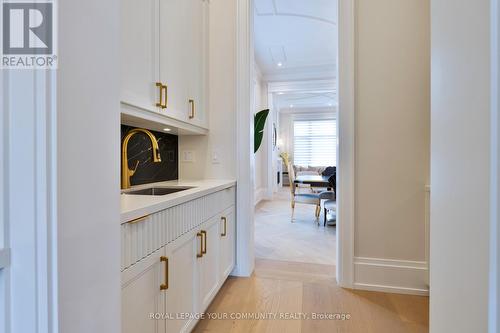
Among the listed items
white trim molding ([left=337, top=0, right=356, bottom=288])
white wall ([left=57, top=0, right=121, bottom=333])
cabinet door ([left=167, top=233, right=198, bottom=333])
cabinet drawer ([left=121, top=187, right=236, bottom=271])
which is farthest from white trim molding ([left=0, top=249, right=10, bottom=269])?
white trim molding ([left=337, top=0, right=356, bottom=288])

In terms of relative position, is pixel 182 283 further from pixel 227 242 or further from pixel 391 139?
pixel 391 139

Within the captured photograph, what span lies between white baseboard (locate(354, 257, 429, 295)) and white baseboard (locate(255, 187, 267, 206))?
3844mm

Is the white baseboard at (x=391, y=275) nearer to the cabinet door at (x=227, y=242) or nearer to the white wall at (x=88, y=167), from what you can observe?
the cabinet door at (x=227, y=242)

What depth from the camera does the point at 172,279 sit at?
1198mm

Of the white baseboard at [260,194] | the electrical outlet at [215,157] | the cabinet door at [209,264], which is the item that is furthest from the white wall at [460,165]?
the white baseboard at [260,194]

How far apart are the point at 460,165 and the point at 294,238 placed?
2.94 metres

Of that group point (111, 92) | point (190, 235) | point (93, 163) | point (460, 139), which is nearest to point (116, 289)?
point (93, 163)

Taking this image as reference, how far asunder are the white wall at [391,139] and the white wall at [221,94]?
1.08m

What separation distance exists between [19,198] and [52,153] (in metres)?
0.09

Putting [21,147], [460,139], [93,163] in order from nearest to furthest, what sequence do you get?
[21,147], [93,163], [460,139]

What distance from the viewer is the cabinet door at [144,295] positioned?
90 cm

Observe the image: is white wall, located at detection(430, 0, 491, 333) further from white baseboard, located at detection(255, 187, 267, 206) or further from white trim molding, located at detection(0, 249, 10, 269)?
white baseboard, located at detection(255, 187, 267, 206)

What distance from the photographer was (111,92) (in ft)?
1.99

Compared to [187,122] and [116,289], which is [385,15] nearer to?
[187,122]
